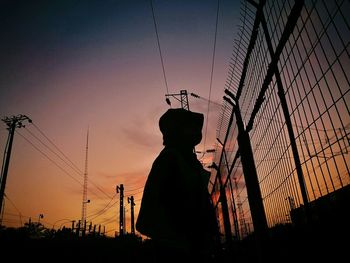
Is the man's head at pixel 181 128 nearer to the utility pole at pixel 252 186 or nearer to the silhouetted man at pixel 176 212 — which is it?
the silhouetted man at pixel 176 212

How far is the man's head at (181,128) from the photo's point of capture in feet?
6.36

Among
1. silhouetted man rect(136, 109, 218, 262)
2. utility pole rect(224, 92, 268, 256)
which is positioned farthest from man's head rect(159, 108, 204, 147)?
utility pole rect(224, 92, 268, 256)

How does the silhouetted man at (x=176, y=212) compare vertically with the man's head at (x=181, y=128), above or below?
below

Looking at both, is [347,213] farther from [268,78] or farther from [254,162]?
[254,162]

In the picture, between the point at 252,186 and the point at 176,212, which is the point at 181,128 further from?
the point at 252,186

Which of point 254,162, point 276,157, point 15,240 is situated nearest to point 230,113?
point 254,162

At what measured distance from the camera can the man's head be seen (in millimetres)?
1938

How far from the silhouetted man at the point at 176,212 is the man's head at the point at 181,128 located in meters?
0.12

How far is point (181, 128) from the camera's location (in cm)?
194

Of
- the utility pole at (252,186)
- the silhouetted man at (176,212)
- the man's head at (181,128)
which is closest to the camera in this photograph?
the silhouetted man at (176,212)

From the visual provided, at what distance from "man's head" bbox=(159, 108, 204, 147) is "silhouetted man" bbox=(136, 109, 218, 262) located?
12 centimetres

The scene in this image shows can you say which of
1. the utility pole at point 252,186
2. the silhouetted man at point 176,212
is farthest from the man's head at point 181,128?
the utility pole at point 252,186

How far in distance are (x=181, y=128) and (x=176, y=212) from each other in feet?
2.11

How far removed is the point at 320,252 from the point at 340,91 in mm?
983
